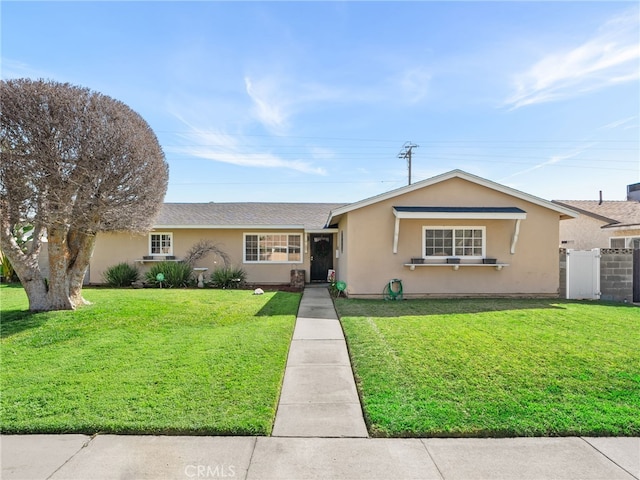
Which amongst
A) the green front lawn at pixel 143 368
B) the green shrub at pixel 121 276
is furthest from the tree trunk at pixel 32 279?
the green shrub at pixel 121 276

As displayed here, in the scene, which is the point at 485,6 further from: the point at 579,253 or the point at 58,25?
the point at 58,25

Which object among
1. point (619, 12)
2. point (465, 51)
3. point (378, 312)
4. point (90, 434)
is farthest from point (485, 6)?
point (90, 434)

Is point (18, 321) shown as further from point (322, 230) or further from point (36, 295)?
point (322, 230)

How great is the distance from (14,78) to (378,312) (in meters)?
9.38

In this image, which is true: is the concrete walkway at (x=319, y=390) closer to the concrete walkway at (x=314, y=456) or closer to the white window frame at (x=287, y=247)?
the concrete walkway at (x=314, y=456)

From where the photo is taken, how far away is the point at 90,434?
11.4 ft

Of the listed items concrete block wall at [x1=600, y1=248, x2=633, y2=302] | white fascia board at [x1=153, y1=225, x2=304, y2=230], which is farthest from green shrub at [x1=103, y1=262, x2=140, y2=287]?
concrete block wall at [x1=600, y1=248, x2=633, y2=302]

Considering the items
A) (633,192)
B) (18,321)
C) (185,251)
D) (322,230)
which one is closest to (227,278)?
(185,251)

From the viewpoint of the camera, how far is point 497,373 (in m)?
4.84

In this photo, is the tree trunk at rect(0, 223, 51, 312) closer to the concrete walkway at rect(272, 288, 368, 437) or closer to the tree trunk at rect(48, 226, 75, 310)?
the tree trunk at rect(48, 226, 75, 310)

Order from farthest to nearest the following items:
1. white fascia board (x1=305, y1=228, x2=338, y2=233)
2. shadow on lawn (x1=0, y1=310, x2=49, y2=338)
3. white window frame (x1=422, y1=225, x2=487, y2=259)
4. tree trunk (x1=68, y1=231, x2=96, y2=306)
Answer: white fascia board (x1=305, y1=228, x2=338, y2=233)
white window frame (x1=422, y1=225, x2=487, y2=259)
tree trunk (x1=68, y1=231, x2=96, y2=306)
shadow on lawn (x1=0, y1=310, x2=49, y2=338)

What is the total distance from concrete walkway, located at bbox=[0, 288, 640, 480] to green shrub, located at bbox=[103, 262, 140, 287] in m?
11.7

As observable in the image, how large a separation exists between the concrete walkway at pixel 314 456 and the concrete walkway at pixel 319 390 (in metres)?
0.02

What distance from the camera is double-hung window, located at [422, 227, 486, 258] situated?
11.4m
